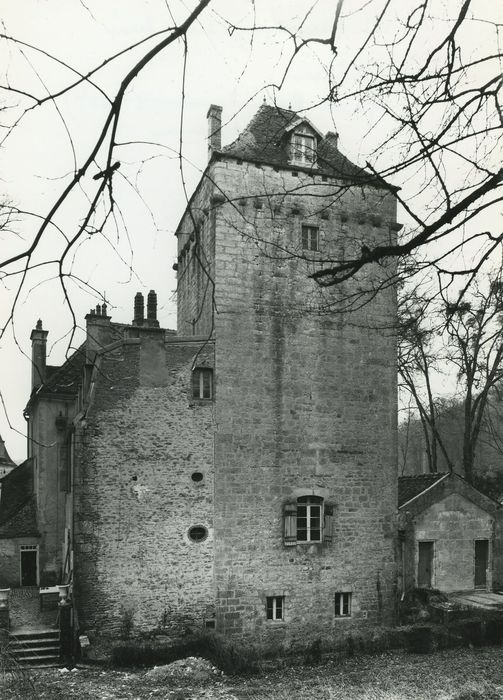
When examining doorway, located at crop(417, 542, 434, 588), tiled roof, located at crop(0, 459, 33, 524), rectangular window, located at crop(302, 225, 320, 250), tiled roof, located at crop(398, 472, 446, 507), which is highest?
rectangular window, located at crop(302, 225, 320, 250)

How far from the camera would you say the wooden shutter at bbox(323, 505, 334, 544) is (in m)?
16.9

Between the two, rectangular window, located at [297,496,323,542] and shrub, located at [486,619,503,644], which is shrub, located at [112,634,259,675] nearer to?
rectangular window, located at [297,496,323,542]

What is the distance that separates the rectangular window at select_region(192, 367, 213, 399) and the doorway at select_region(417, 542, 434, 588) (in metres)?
8.06

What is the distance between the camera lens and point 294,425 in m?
17.0

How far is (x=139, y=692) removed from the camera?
492 inches

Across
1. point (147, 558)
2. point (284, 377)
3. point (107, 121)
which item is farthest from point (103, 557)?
point (107, 121)

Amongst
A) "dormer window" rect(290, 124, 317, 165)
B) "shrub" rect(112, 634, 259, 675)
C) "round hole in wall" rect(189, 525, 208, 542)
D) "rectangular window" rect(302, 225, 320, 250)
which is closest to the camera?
"shrub" rect(112, 634, 259, 675)

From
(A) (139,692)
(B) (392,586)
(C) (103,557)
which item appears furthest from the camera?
(B) (392,586)

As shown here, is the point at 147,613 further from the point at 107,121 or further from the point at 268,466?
the point at 107,121

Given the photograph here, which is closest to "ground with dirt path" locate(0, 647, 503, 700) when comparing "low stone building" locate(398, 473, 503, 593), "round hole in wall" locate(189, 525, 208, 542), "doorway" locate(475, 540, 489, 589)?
"round hole in wall" locate(189, 525, 208, 542)

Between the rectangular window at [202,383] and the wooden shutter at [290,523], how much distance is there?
11.9 feet

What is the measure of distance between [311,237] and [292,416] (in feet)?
16.7

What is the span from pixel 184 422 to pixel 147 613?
472cm

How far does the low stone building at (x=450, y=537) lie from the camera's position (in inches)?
736
